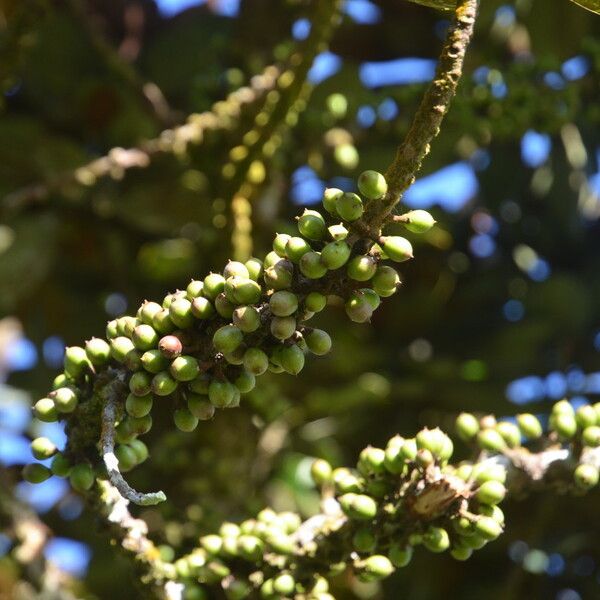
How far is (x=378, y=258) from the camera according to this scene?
0.82 m

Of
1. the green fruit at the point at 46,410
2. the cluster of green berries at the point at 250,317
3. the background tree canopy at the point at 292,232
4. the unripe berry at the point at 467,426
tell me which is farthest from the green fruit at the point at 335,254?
the background tree canopy at the point at 292,232

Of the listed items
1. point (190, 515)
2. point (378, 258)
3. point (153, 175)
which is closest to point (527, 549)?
point (190, 515)

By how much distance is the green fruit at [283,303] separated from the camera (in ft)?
2.60

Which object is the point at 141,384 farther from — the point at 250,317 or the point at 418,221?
the point at 418,221

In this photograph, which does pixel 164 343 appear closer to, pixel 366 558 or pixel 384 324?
pixel 366 558

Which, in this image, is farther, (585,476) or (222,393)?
(585,476)

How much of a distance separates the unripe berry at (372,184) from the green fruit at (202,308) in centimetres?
17

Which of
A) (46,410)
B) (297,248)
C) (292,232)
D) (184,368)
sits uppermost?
(297,248)

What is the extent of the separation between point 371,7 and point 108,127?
23.8 inches

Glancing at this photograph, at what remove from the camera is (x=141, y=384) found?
0.86 meters

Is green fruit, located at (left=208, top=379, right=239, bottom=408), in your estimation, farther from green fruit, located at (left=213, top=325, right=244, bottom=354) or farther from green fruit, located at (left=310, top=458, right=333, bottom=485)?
green fruit, located at (left=310, top=458, right=333, bottom=485)

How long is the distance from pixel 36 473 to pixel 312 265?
374 mm

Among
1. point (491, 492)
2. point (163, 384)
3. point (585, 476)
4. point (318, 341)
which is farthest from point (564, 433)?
point (163, 384)

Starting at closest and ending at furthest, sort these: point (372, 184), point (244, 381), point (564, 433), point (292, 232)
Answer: point (372, 184) < point (244, 381) < point (564, 433) < point (292, 232)
